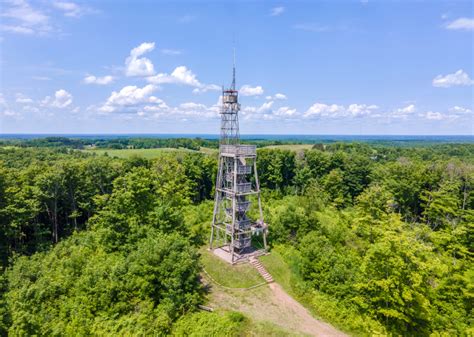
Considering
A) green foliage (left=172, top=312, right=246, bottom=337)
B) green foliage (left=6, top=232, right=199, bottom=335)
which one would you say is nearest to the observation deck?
green foliage (left=6, top=232, right=199, bottom=335)

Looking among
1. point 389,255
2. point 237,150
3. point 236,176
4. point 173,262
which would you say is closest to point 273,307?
point 173,262

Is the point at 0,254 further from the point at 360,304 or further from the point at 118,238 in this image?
the point at 360,304

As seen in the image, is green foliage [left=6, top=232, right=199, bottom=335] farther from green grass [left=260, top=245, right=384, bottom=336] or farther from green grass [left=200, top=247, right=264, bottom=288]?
green grass [left=260, top=245, right=384, bottom=336]

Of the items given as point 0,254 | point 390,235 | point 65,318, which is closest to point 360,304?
point 390,235

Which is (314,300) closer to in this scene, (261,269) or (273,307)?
(273,307)

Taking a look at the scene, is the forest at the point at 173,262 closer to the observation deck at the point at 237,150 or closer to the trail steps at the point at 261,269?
the trail steps at the point at 261,269
